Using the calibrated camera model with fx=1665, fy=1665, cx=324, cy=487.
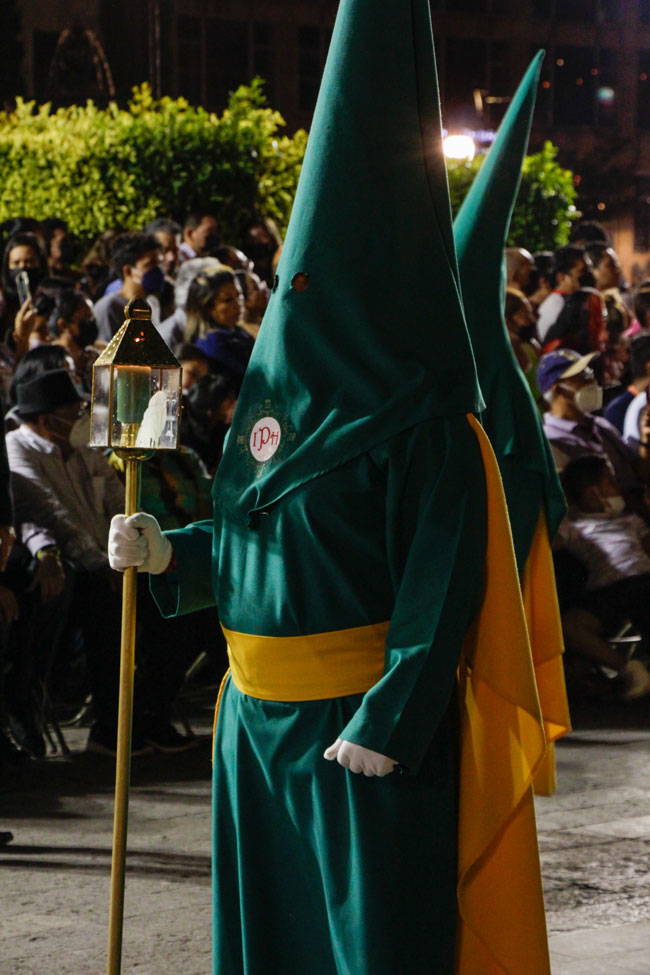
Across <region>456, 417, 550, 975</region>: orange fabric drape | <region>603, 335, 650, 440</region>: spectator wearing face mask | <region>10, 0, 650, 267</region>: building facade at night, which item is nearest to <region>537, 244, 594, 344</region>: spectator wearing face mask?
<region>603, 335, 650, 440</region>: spectator wearing face mask

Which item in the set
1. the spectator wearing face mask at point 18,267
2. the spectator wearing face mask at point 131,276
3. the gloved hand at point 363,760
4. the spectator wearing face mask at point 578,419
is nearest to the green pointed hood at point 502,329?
the gloved hand at point 363,760

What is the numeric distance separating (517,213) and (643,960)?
13.7 metres

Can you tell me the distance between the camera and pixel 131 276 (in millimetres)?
10328

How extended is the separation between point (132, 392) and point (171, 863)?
8.33 feet

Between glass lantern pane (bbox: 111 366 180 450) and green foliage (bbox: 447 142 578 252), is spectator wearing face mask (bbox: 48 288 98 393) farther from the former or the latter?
green foliage (bbox: 447 142 578 252)

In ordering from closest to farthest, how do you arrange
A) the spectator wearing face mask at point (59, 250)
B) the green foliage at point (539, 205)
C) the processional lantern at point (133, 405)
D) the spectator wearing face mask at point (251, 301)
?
the processional lantern at point (133, 405)
the spectator wearing face mask at point (251, 301)
the spectator wearing face mask at point (59, 250)
the green foliage at point (539, 205)

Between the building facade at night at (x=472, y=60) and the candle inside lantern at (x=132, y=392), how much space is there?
105 ft

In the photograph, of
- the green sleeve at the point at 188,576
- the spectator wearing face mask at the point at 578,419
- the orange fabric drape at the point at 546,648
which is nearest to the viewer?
the green sleeve at the point at 188,576

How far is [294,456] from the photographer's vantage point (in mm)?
3402

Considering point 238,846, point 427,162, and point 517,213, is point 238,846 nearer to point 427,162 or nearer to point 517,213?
point 427,162

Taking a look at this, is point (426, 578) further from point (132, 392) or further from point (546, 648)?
point (546, 648)

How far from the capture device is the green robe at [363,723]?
328cm

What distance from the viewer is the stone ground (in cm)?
476

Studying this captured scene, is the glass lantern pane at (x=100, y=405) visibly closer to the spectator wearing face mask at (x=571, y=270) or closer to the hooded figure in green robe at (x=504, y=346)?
the hooded figure in green robe at (x=504, y=346)
